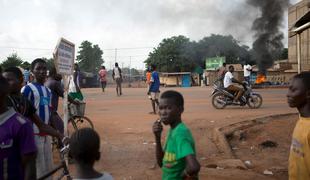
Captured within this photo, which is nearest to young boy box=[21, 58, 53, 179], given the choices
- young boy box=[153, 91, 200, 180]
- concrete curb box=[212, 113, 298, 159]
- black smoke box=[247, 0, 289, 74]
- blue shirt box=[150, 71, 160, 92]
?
young boy box=[153, 91, 200, 180]

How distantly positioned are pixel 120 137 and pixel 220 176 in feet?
12.8

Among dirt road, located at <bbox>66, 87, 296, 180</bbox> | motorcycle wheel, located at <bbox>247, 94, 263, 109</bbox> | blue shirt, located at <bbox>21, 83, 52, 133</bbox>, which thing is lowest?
dirt road, located at <bbox>66, 87, 296, 180</bbox>

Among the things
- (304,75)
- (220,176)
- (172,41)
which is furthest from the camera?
(172,41)

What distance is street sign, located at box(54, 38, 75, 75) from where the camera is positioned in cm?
624

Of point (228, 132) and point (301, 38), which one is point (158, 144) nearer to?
point (228, 132)

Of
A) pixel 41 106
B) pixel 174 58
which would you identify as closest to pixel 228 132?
pixel 41 106

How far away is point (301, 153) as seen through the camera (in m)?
2.91

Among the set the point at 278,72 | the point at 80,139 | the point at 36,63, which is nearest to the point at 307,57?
the point at 278,72

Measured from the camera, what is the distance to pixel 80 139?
7.53ft

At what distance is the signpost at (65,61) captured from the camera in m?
6.25

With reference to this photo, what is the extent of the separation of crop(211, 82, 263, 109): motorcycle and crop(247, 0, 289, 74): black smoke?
30.2 ft

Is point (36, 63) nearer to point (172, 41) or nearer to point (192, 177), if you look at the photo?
point (192, 177)

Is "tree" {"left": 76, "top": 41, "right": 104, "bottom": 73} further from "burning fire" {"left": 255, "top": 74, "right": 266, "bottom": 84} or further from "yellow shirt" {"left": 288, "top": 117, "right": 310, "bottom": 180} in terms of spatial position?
"yellow shirt" {"left": 288, "top": 117, "right": 310, "bottom": 180}

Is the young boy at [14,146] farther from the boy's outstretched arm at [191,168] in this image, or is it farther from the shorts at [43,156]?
the shorts at [43,156]
